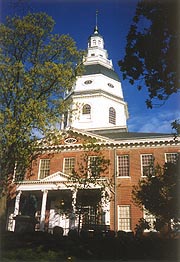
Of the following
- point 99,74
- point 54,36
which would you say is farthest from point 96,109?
point 54,36

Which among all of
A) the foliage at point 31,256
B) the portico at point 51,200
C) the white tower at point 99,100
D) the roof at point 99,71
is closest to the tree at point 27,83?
the foliage at point 31,256

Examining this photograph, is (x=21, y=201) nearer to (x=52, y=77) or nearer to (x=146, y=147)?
(x=146, y=147)

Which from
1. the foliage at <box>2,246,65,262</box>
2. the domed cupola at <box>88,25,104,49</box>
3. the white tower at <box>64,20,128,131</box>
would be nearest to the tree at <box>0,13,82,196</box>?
the foliage at <box>2,246,65,262</box>

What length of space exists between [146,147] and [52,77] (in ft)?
39.9

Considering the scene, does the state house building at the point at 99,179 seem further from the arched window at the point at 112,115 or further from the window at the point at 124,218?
the arched window at the point at 112,115

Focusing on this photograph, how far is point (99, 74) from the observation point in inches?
1323

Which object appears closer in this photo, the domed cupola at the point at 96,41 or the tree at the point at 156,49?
the tree at the point at 156,49

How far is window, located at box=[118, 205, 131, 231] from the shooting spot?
20719mm

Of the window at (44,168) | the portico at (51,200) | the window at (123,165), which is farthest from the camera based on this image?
the window at (44,168)

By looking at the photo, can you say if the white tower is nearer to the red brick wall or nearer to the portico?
the red brick wall

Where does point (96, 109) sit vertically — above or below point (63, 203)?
above

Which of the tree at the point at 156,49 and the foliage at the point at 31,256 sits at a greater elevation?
the tree at the point at 156,49

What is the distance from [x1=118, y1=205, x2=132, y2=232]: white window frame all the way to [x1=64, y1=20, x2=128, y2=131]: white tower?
10.3 m

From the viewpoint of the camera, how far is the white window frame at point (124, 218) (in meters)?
20.7
